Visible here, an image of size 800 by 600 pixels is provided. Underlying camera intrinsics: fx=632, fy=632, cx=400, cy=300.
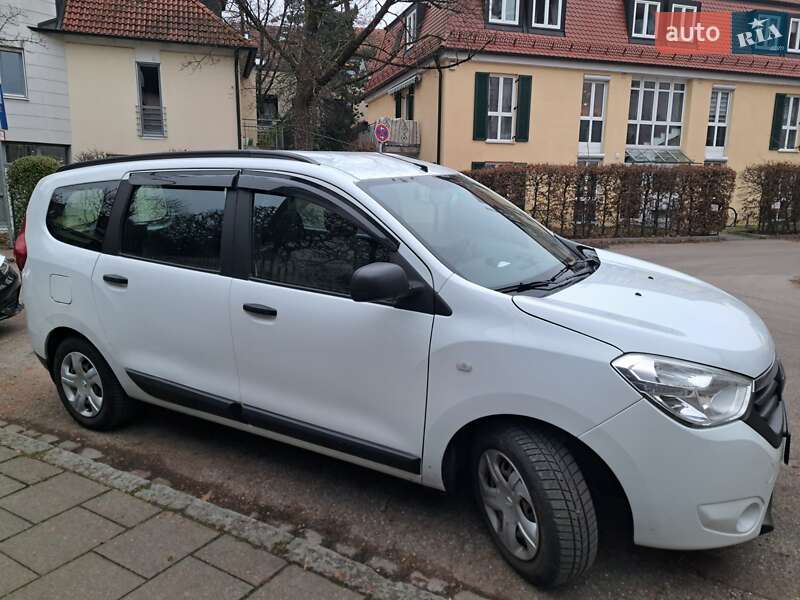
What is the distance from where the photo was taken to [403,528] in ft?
10.5

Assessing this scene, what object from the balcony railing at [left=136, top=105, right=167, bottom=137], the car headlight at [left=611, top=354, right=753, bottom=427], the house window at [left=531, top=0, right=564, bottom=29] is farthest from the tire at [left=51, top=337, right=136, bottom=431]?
the house window at [left=531, top=0, right=564, bottom=29]

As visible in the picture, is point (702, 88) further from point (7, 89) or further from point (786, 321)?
point (7, 89)

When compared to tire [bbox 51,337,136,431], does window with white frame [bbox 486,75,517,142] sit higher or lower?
higher

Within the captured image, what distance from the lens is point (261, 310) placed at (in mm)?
3279

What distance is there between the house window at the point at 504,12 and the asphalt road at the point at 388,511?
2012 cm

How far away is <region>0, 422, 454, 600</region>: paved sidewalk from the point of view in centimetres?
261

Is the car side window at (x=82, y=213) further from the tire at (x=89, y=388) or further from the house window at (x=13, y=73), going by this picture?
the house window at (x=13, y=73)

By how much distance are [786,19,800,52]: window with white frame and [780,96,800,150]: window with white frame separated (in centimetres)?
208

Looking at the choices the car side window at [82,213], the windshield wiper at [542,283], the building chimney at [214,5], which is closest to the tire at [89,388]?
the car side window at [82,213]

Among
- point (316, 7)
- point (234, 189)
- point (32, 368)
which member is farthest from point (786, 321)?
point (316, 7)

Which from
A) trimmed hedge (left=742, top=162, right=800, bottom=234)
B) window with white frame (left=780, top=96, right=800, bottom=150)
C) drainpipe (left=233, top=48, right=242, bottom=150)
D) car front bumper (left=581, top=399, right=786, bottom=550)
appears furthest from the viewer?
window with white frame (left=780, top=96, right=800, bottom=150)

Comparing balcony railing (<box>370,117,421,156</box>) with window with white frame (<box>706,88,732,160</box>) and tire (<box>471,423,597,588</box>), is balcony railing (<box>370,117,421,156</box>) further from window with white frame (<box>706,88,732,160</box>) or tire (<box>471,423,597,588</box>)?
tire (<box>471,423,597,588</box>)

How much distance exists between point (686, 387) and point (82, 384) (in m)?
3.75

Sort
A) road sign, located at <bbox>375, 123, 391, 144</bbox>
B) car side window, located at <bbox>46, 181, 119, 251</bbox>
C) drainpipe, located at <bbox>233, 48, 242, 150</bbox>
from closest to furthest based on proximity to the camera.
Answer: car side window, located at <bbox>46, 181, 119, 251</bbox>
road sign, located at <bbox>375, 123, 391, 144</bbox>
drainpipe, located at <bbox>233, 48, 242, 150</bbox>
